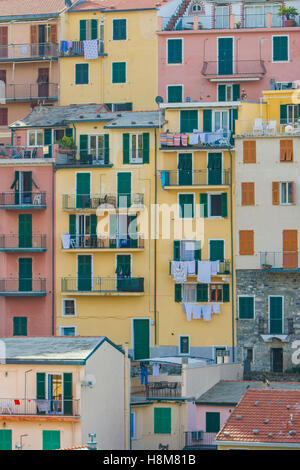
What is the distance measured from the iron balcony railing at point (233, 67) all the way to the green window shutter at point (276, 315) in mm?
16673

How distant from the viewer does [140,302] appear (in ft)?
246

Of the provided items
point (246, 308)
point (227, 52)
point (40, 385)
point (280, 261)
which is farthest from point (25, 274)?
point (40, 385)

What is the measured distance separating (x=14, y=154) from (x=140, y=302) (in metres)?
12.4

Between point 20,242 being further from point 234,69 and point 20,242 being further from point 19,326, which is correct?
point 234,69

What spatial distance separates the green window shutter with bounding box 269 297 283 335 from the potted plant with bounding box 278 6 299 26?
1998 centimetres

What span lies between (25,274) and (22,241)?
201 cm

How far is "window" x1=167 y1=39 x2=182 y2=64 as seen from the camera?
83312 millimetres

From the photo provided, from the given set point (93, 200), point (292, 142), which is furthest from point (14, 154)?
point (292, 142)

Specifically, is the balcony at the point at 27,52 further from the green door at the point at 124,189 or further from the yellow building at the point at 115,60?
the green door at the point at 124,189

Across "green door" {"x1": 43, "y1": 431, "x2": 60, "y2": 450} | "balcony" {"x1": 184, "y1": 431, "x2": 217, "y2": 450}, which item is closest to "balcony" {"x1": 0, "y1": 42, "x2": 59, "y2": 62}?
"balcony" {"x1": 184, "y1": 431, "x2": 217, "y2": 450}

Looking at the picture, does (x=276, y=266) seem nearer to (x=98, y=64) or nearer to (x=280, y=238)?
(x=280, y=238)

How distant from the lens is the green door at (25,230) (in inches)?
3000

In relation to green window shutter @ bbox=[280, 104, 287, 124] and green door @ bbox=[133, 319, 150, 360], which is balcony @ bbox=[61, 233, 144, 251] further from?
green window shutter @ bbox=[280, 104, 287, 124]

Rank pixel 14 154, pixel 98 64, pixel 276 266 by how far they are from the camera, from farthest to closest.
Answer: pixel 98 64
pixel 14 154
pixel 276 266
